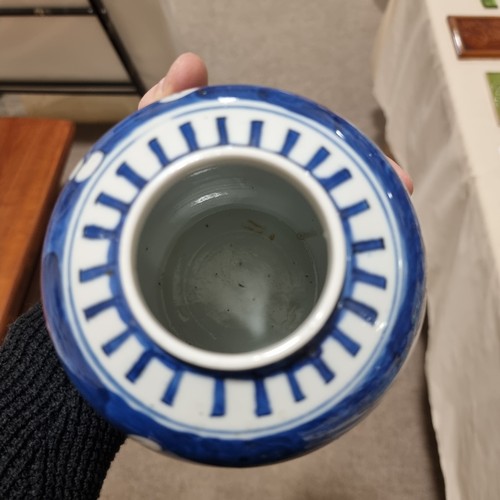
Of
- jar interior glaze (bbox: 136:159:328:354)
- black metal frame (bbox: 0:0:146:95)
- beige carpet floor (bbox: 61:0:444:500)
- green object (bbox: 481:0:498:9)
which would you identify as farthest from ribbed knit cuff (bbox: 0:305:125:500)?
green object (bbox: 481:0:498:9)

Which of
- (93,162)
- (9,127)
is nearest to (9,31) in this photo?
(9,127)

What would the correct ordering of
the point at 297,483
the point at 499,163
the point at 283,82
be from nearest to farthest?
the point at 499,163 → the point at 297,483 → the point at 283,82

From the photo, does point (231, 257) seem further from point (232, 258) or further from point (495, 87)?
point (495, 87)

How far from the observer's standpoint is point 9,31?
118 centimetres

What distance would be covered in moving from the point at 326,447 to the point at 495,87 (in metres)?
0.76

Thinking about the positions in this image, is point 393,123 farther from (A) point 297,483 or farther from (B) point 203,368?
(B) point 203,368

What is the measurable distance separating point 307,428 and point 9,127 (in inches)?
43.5

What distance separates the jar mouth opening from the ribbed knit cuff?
0.33 m

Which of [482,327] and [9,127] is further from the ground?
[9,127]

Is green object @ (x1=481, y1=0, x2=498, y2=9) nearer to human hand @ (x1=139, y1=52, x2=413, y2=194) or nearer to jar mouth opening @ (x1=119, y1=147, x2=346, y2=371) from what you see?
human hand @ (x1=139, y1=52, x2=413, y2=194)

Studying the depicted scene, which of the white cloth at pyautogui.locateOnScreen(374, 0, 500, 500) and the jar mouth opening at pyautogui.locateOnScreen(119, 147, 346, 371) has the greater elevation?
the jar mouth opening at pyautogui.locateOnScreen(119, 147, 346, 371)

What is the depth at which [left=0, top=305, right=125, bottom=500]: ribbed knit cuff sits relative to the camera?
0.63m

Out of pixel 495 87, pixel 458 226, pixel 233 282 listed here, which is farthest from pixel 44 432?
pixel 495 87

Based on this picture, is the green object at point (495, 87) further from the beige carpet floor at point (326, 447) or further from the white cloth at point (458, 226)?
the beige carpet floor at point (326, 447)
